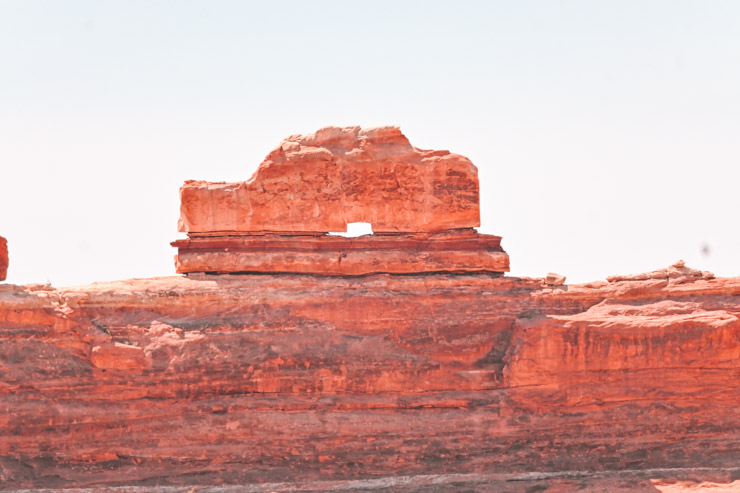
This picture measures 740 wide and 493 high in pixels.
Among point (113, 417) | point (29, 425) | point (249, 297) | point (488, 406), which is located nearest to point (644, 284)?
point (488, 406)

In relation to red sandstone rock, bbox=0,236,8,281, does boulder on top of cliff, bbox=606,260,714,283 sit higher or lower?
lower

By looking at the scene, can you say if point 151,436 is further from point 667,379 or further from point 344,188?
point 667,379

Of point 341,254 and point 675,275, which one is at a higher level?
point 341,254

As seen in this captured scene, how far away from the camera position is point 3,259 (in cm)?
1655

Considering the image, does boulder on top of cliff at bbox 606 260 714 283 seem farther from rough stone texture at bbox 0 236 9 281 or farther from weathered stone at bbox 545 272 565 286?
rough stone texture at bbox 0 236 9 281

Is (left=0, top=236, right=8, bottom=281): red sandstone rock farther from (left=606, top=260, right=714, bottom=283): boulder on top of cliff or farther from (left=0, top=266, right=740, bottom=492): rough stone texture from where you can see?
(left=606, top=260, right=714, bottom=283): boulder on top of cliff

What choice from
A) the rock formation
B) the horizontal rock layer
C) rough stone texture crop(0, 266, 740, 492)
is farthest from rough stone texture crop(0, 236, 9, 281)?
the horizontal rock layer

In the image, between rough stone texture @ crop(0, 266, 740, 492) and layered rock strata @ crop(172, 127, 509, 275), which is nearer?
rough stone texture @ crop(0, 266, 740, 492)

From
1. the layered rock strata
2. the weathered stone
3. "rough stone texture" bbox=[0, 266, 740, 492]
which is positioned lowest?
"rough stone texture" bbox=[0, 266, 740, 492]

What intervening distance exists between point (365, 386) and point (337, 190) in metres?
3.75

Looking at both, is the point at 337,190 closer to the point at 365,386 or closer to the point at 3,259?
the point at 365,386

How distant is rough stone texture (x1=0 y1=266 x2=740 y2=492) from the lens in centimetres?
1523

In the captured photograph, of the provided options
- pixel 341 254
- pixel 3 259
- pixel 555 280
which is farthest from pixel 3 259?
pixel 555 280

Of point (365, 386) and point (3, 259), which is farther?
point (3, 259)
